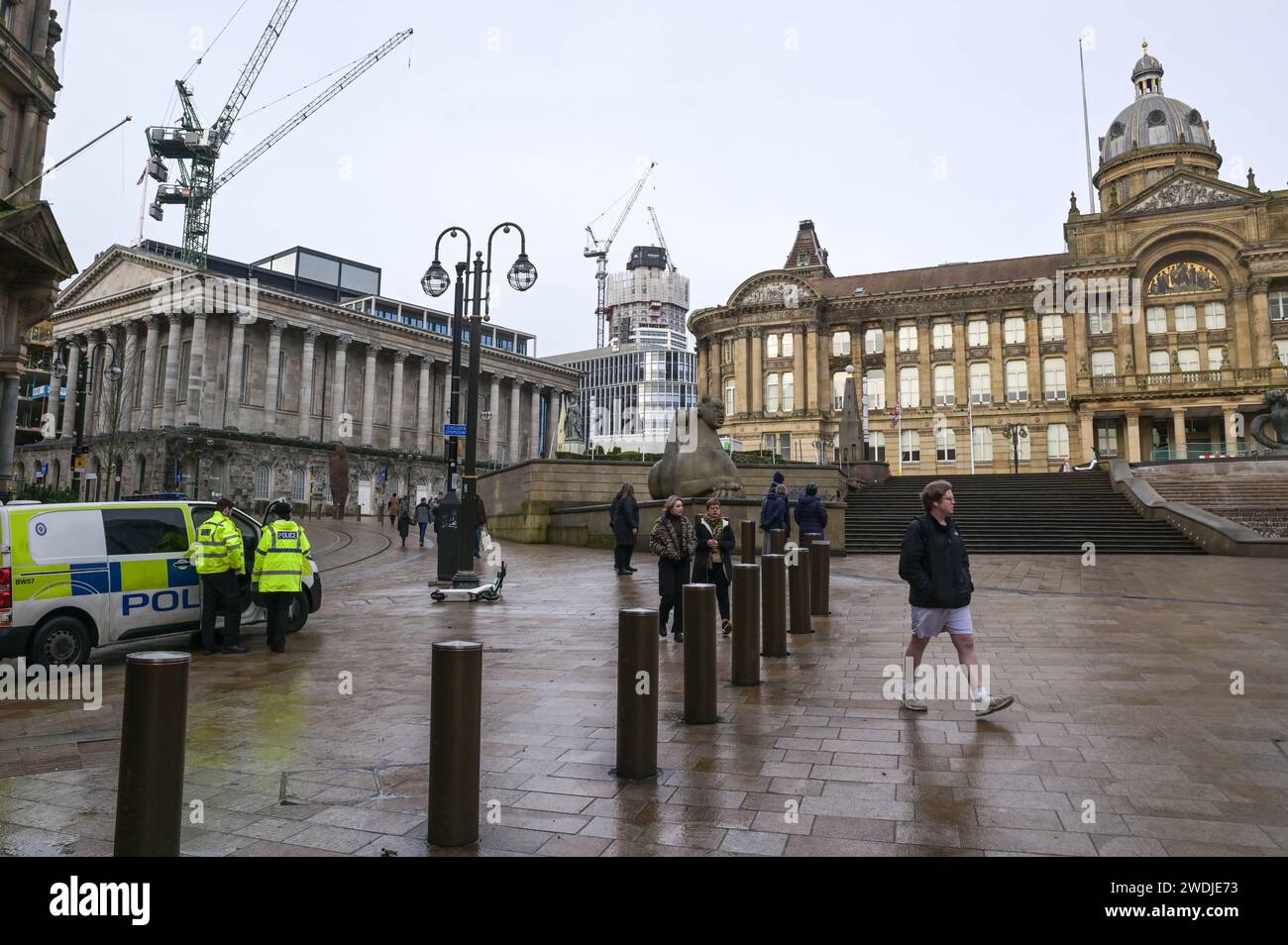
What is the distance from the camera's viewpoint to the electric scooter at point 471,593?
12875 mm

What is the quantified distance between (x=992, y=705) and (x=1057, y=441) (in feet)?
196

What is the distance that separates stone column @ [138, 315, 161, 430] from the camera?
5997 cm

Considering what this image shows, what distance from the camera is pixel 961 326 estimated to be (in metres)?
62.1

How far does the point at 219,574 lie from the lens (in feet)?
28.4

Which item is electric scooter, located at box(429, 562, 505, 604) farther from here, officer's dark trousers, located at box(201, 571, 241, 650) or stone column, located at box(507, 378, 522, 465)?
stone column, located at box(507, 378, 522, 465)

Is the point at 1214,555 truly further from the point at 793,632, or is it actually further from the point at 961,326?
the point at 961,326

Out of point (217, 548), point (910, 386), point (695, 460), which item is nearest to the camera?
point (217, 548)

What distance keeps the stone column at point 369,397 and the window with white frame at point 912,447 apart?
1735 inches

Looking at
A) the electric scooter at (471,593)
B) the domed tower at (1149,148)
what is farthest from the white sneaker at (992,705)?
the domed tower at (1149,148)

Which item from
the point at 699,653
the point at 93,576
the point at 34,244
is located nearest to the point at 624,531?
the point at 93,576

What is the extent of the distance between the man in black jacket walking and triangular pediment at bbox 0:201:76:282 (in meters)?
22.7

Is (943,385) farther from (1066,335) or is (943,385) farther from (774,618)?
(774,618)

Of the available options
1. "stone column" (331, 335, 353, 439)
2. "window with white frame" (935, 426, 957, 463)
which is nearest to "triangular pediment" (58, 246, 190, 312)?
"stone column" (331, 335, 353, 439)
